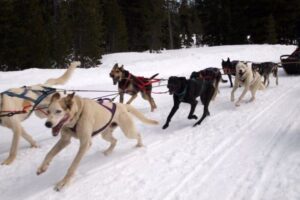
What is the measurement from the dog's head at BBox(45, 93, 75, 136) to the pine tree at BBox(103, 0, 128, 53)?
2505 centimetres

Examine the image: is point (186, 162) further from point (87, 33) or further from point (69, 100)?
point (87, 33)

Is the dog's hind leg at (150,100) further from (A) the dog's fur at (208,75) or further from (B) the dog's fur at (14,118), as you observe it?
(B) the dog's fur at (14,118)

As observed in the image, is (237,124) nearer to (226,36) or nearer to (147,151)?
(147,151)

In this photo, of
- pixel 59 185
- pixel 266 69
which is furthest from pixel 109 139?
pixel 266 69

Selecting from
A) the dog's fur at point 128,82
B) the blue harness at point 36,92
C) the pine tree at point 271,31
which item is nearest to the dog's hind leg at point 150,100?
the dog's fur at point 128,82

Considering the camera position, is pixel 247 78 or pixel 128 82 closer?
pixel 128 82

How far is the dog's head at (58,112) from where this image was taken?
3804 mm

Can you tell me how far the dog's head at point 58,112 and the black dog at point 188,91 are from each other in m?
2.79

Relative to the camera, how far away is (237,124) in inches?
256

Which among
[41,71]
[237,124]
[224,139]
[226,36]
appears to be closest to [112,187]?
[224,139]

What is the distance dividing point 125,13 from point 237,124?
29529 millimetres

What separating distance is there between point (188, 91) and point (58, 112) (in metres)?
3.38

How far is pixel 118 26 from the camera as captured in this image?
2838 cm

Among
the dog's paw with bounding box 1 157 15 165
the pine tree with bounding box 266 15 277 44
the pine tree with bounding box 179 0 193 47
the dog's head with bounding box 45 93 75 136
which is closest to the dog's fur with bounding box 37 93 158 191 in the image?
the dog's head with bounding box 45 93 75 136
